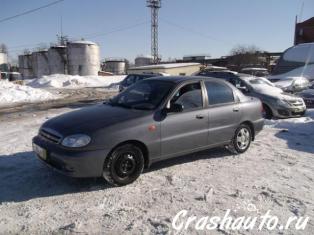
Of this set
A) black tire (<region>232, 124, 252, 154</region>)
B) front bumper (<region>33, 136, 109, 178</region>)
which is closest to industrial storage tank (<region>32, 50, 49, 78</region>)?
black tire (<region>232, 124, 252, 154</region>)

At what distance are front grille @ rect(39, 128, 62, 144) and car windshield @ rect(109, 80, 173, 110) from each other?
131 centimetres

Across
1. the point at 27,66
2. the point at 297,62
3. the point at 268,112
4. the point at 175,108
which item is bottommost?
the point at 27,66

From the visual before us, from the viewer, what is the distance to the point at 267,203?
4582mm

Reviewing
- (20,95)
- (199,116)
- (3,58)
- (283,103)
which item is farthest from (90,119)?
(3,58)

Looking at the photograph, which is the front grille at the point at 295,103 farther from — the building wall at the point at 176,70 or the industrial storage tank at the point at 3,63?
the industrial storage tank at the point at 3,63

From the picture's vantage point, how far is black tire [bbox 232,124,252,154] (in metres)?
6.86

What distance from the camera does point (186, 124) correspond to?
5789 mm

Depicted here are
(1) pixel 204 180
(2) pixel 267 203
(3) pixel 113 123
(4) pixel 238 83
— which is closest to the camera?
(2) pixel 267 203

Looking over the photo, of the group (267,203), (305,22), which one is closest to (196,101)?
(267,203)

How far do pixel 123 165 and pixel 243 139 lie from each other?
9.73 feet

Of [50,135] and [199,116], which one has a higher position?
[199,116]

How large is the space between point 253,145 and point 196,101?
7.66ft

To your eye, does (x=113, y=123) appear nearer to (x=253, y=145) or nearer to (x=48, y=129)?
(x=48, y=129)

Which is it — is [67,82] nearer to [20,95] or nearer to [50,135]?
[20,95]
